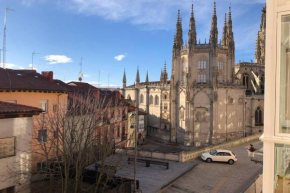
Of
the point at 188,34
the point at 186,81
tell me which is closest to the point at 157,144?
the point at 186,81

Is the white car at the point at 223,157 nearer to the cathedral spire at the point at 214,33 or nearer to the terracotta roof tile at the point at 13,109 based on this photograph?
the terracotta roof tile at the point at 13,109

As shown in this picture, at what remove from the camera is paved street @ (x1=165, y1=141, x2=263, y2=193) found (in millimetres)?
16844

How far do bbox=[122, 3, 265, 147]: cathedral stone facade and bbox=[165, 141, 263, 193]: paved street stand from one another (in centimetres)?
2077

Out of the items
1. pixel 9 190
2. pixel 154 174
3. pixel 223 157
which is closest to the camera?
pixel 9 190

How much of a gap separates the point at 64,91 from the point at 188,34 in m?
31.8

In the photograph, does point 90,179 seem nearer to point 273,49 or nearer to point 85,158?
point 85,158

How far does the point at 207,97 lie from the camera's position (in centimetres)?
4381

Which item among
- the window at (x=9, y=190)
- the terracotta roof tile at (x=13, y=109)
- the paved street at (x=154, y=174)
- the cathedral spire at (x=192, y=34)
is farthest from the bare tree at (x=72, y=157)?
the cathedral spire at (x=192, y=34)

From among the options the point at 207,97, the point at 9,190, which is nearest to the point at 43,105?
the point at 9,190

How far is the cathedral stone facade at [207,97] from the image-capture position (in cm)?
4388

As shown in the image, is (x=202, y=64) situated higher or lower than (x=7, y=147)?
higher

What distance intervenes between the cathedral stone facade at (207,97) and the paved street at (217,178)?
2077 centimetres

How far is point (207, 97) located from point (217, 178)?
26572 millimetres

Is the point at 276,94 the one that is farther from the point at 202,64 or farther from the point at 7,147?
the point at 202,64
